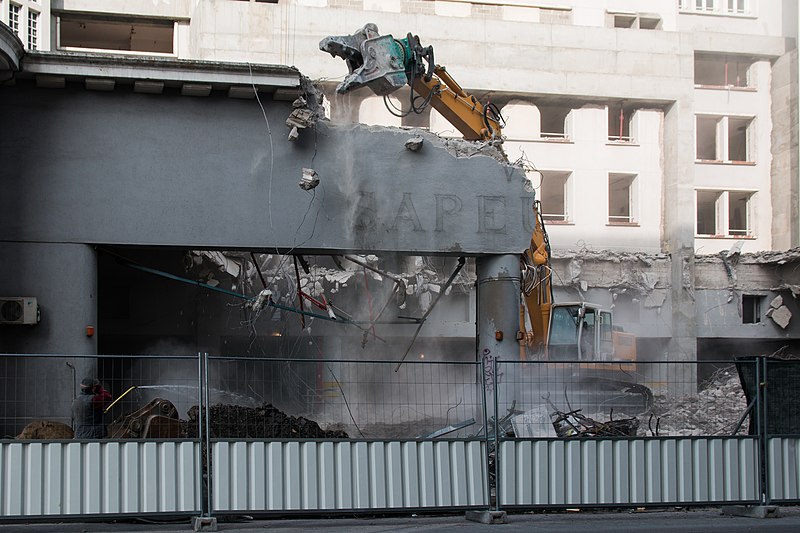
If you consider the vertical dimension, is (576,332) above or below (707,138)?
below

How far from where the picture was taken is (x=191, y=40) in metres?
38.6

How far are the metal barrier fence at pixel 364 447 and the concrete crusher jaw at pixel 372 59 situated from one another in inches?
185

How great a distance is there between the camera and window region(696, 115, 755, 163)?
136ft

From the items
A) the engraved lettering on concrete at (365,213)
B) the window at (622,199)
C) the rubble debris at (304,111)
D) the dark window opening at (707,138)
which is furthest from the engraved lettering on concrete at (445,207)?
the dark window opening at (707,138)

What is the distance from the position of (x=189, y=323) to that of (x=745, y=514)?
605 inches

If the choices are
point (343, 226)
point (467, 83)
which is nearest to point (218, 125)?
point (343, 226)

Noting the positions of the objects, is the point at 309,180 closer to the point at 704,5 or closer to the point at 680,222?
the point at 680,222

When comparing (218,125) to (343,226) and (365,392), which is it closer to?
(343,226)

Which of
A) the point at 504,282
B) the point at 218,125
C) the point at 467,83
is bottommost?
the point at 504,282

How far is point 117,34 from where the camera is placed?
40.0 metres

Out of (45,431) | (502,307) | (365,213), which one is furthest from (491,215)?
(45,431)

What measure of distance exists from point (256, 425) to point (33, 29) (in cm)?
3026

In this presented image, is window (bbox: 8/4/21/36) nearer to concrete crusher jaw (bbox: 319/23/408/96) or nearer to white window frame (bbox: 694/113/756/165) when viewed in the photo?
concrete crusher jaw (bbox: 319/23/408/96)

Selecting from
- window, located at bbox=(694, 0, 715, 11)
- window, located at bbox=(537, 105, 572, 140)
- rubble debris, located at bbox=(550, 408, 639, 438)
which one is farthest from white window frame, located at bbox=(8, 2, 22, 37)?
rubble debris, located at bbox=(550, 408, 639, 438)
